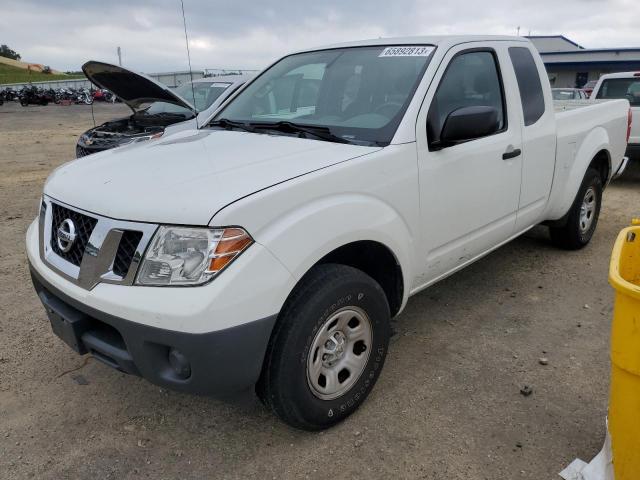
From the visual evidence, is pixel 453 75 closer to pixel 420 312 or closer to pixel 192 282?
pixel 420 312

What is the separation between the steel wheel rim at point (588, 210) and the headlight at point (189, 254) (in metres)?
3.96

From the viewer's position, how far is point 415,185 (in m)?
2.83

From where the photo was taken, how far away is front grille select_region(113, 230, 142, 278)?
7.07 ft

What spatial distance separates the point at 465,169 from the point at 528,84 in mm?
1242

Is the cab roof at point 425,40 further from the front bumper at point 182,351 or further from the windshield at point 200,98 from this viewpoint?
the windshield at point 200,98

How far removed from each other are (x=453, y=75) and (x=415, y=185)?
863 millimetres

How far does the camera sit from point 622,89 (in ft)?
29.8

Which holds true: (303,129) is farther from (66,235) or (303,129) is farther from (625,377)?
(625,377)

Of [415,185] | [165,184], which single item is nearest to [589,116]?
[415,185]

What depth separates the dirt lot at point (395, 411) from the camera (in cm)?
245

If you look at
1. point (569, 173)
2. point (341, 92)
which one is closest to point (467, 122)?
point (341, 92)

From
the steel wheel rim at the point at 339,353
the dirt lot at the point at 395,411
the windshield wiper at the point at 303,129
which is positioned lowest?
the dirt lot at the point at 395,411

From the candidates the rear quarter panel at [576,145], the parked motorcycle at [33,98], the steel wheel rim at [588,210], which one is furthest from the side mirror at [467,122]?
the parked motorcycle at [33,98]

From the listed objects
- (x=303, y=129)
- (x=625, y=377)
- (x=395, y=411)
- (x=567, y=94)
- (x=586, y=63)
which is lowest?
(x=395, y=411)
